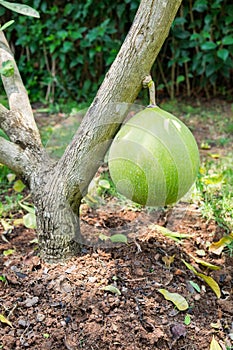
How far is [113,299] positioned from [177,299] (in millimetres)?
270

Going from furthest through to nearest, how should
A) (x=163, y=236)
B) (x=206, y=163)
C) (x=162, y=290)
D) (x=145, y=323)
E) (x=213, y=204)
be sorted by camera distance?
(x=206, y=163) < (x=213, y=204) < (x=163, y=236) < (x=162, y=290) < (x=145, y=323)

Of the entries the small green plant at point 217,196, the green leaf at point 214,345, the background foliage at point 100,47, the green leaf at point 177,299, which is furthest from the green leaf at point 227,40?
the green leaf at point 214,345

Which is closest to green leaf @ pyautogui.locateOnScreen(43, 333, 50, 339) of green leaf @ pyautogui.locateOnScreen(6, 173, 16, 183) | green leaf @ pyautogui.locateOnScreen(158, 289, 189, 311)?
green leaf @ pyautogui.locateOnScreen(158, 289, 189, 311)

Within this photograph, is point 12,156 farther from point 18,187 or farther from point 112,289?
point 18,187

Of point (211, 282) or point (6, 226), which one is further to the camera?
point (6, 226)

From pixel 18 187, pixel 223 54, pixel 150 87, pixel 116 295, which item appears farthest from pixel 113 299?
pixel 223 54

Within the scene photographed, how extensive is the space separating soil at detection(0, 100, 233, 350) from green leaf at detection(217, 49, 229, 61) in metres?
2.54

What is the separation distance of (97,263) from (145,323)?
0.35m

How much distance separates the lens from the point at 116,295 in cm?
202

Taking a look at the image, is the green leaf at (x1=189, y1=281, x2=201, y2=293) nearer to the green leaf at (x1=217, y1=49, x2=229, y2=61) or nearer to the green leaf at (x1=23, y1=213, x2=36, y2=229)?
the green leaf at (x1=23, y1=213, x2=36, y2=229)

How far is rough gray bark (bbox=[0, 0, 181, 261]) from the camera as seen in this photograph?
1859 mm

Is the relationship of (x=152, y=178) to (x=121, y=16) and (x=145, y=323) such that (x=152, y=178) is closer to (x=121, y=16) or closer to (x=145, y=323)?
(x=145, y=323)

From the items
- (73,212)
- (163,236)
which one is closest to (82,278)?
(73,212)

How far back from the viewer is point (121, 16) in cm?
498
